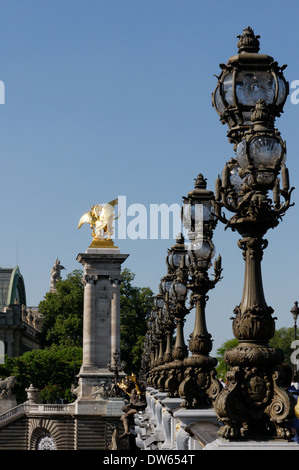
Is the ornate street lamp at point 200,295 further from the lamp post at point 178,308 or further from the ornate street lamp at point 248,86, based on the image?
the ornate street lamp at point 248,86

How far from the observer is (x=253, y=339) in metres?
8.57

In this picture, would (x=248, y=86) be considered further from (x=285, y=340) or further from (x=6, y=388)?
(x=285, y=340)

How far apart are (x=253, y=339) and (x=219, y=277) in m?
5.36

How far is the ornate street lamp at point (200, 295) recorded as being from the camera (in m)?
13.2

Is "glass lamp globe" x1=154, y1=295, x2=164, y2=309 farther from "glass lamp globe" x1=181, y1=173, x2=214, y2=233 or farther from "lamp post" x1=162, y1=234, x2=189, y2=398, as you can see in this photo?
"glass lamp globe" x1=181, y1=173, x2=214, y2=233

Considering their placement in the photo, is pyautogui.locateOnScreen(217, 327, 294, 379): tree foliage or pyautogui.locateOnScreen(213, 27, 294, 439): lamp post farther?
pyautogui.locateOnScreen(217, 327, 294, 379): tree foliage

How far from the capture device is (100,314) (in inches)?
2763

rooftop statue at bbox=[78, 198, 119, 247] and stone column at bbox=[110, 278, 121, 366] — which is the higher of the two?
rooftop statue at bbox=[78, 198, 119, 247]

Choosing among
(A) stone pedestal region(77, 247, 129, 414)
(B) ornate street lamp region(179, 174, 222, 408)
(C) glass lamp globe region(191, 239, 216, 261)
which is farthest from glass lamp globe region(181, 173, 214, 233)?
(A) stone pedestal region(77, 247, 129, 414)

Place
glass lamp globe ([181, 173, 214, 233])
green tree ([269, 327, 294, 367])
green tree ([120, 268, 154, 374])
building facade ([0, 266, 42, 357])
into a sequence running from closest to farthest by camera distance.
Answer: glass lamp globe ([181, 173, 214, 233]) < green tree ([120, 268, 154, 374]) < green tree ([269, 327, 294, 367]) < building facade ([0, 266, 42, 357])

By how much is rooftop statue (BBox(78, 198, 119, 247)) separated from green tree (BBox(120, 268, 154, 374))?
22.6 metres

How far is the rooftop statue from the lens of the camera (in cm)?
7275
